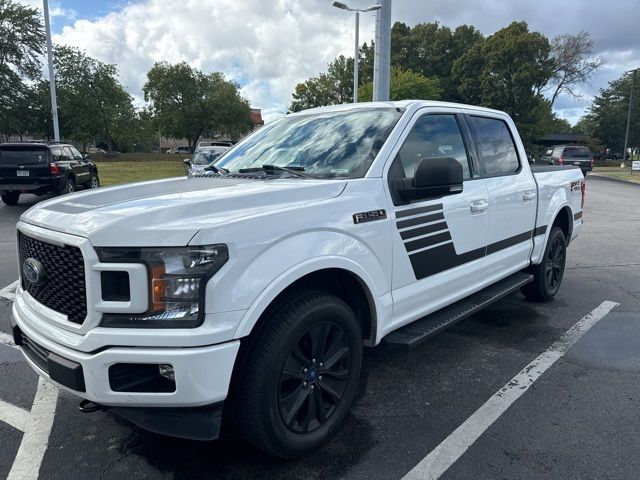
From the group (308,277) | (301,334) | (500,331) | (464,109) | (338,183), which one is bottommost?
(500,331)

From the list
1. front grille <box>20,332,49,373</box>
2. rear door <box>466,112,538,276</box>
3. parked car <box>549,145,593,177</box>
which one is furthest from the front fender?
parked car <box>549,145,593,177</box>

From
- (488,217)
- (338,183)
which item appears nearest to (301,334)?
(338,183)

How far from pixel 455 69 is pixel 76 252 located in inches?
2041

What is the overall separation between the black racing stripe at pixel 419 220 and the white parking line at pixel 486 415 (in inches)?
49.9

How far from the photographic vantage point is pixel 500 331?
4879 millimetres

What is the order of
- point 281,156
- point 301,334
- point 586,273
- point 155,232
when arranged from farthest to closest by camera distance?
point 586,273, point 281,156, point 301,334, point 155,232

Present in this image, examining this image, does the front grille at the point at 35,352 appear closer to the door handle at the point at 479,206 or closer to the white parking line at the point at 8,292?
the door handle at the point at 479,206

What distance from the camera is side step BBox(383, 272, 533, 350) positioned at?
3291 millimetres

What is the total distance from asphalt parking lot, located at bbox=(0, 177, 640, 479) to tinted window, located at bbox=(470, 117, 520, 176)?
1.52m

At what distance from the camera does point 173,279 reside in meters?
2.26

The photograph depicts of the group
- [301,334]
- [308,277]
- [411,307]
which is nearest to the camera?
[301,334]

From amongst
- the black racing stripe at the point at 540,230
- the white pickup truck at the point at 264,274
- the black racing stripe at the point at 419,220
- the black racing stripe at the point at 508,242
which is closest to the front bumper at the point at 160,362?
the white pickup truck at the point at 264,274

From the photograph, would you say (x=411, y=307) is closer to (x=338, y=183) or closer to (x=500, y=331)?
(x=338, y=183)

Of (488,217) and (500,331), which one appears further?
(500,331)
